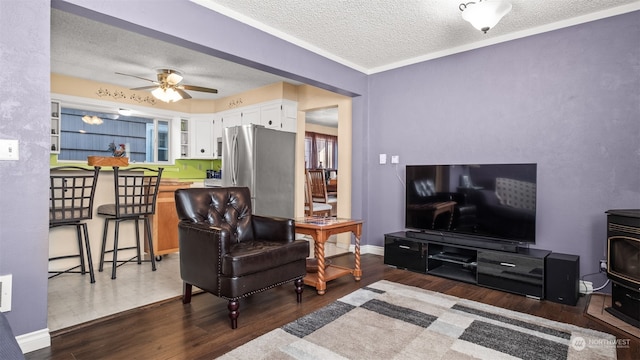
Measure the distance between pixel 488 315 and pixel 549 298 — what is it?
76 cm

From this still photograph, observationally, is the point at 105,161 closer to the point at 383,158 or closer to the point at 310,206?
the point at 310,206

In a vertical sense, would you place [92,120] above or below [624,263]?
above

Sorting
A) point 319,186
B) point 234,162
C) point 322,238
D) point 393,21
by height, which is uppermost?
point 393,21

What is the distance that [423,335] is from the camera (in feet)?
7.12

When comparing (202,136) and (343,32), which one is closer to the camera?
(343,32)

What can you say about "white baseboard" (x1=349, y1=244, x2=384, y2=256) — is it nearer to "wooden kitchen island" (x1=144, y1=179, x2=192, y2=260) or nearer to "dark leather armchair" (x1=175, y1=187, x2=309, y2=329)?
"dark leather armchair" (x1=175, y1=187, x2=309, y2=329)

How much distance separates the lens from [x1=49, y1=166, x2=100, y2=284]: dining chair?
119 inches

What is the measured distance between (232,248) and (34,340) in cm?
125

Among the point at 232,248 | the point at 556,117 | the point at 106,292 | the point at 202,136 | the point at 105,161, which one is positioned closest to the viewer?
the point at 232,248

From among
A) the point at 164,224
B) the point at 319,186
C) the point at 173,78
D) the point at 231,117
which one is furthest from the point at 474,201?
the point at 231,117

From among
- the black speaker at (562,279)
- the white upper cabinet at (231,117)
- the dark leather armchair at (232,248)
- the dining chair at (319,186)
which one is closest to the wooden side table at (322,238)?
the dark leather armchair at (232,248)

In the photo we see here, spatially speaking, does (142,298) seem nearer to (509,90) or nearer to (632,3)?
(509,90)

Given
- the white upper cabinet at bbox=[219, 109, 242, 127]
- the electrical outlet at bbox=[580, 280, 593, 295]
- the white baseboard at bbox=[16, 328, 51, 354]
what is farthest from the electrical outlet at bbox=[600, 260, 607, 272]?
the white upper cabinet at bbox=[219, 109, 242, 127]

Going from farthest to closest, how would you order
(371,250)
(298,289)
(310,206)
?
1. (310,206)
2. (371,250)
3. (298,289)
